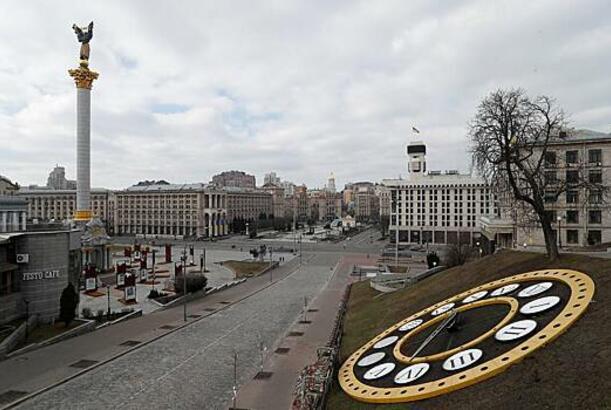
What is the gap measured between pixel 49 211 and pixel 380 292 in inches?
6882

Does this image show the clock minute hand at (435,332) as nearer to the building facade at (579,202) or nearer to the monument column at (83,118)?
the building facade at (579,202)

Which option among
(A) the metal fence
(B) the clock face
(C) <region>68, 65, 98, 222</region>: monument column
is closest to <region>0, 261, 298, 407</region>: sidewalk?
(A) the metal fence

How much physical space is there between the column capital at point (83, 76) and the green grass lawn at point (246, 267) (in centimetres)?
3863

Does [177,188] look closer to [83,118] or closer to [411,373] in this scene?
[83,118]

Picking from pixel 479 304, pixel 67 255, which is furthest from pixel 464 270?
pixel 67 255

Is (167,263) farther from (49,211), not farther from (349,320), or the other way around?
(49,211)

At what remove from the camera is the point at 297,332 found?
113 feet

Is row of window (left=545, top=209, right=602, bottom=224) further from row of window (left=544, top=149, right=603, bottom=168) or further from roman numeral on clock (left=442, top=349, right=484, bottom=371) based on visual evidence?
roman numeral on clock (left=442, top=349, right=484, bottom=371)

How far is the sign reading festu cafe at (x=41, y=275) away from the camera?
36.8 metres

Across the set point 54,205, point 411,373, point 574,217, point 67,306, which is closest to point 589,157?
point 574,217

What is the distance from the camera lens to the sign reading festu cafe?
36.8 meters

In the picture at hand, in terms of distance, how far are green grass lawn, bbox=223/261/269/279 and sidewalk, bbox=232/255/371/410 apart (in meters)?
25.9

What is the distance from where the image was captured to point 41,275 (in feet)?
123

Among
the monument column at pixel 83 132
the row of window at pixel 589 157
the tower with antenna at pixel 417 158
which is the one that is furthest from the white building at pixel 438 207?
the monument column at pixel 83 132
